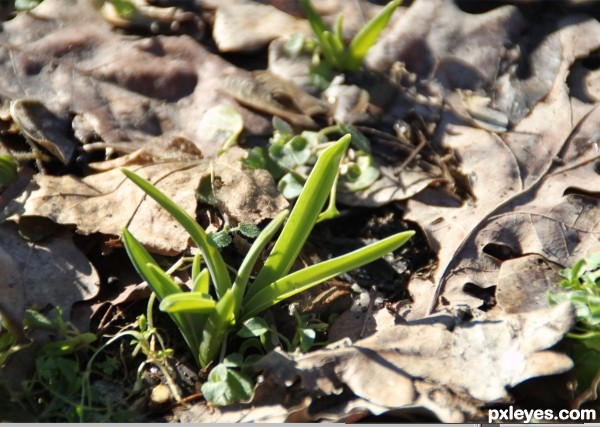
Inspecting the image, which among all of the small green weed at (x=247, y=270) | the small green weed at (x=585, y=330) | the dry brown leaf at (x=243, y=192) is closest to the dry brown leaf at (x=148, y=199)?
the dry brown leaf at (x=243, y=192)

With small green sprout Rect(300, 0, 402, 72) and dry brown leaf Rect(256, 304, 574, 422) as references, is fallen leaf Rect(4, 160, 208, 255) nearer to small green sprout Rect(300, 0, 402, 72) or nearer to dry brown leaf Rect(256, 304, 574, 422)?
dry brown leaf Rect(256, 304, 574, 422)

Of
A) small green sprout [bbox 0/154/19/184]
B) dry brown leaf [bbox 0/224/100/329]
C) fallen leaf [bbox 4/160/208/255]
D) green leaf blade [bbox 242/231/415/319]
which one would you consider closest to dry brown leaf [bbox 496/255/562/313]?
green leaf blade [bbox 242/231/415/319]

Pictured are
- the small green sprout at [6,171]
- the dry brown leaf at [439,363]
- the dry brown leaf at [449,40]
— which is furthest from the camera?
the dry brown leaf at [449,40]

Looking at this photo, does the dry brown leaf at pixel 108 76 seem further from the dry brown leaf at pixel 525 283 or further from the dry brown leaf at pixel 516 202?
the dry brown leaf at pixel 525 283

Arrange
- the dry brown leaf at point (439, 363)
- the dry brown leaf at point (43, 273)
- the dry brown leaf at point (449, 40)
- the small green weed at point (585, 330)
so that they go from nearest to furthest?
the dry brown leaf at point (439, 363), the small green weed at point (585, 330), the dry brown leaf at point (43, 273), the dry brown leaf at point (449, 40)

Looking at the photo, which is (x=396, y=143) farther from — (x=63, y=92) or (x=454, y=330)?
(x=63, y=92)
